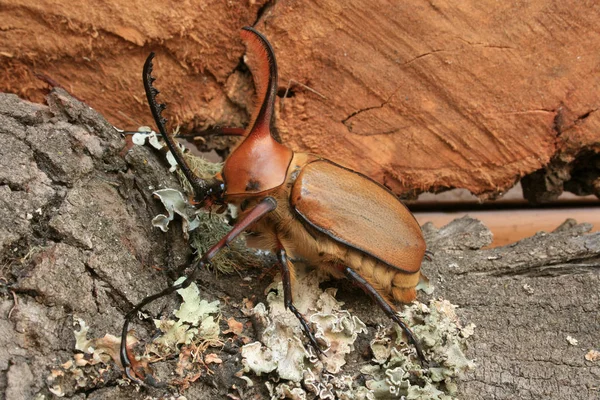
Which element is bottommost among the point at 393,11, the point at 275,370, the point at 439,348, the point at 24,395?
the point at 24,395

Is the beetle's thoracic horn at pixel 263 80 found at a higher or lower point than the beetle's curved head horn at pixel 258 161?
higher

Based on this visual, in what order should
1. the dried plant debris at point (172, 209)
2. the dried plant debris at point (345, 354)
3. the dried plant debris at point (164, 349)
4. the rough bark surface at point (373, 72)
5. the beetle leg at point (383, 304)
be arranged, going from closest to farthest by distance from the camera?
the dried plant debris at point (164, 349) → the dried plant debris at point (345, 354) → the beetle leg at point (383, 304) → the dried plant debris at point (172, 209) → the rough bark surface at point (373, 72)

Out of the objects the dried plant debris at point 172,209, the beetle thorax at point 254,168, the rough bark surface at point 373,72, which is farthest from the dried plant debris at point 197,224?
the rough bark surface at point 373,72

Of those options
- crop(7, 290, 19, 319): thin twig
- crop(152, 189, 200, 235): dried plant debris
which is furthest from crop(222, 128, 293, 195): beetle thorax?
crop(7, 290, 19, 319): thin twig

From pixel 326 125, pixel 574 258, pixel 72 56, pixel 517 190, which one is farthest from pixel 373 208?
pixel 517 190

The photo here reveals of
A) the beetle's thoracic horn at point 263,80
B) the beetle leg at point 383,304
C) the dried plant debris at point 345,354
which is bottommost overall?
the dried plant debris at point 345,354

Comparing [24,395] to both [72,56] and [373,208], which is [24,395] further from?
[72,56]

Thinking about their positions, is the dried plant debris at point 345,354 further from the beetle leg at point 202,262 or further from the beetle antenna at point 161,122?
the beetle antenna at point 161,122

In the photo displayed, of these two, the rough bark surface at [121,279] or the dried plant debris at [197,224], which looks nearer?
the rough bark surface at [121,279]
